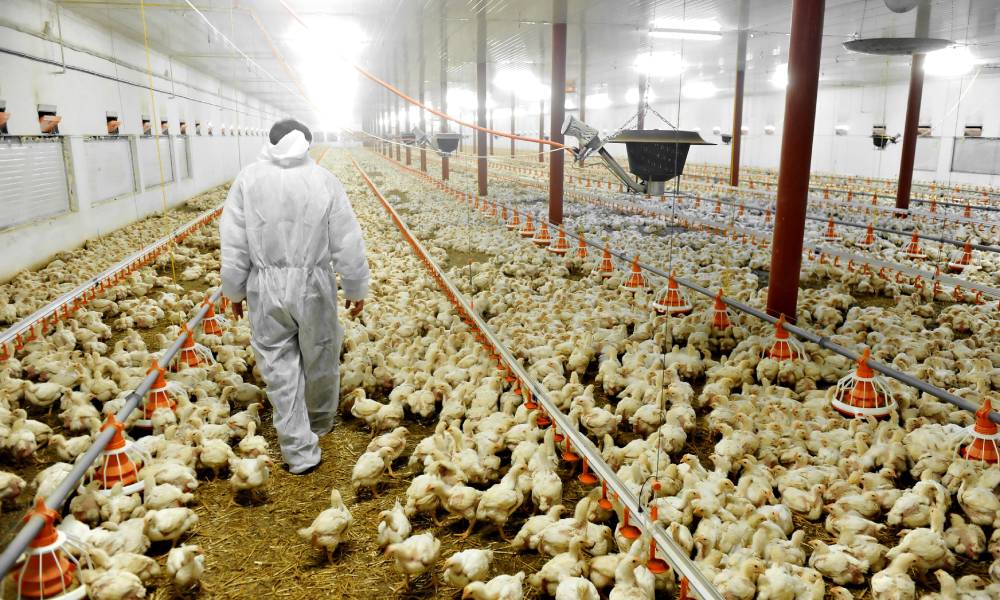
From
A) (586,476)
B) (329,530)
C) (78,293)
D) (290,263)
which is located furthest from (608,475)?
(78,293)

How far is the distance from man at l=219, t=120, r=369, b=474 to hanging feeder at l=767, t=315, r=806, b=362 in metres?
3.80

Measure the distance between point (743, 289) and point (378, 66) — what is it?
17.4 meters

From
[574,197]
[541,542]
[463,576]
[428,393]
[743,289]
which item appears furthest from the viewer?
[574,197]

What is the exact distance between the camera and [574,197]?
2178cm

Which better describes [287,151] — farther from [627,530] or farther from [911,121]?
[911,121]

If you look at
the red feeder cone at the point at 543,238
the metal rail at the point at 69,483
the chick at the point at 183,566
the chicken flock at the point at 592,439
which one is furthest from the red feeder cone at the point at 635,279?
the chick at the point at 183,566

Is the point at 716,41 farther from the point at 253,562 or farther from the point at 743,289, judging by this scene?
the point at 253,562

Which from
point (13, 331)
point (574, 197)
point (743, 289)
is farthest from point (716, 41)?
point (13, 331)

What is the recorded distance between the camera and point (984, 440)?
165 inches

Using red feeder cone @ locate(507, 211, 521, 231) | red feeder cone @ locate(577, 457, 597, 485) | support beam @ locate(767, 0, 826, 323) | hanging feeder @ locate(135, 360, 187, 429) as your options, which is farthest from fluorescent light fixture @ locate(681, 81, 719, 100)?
hanging feeder @ locate(135, 360, 187, 429)

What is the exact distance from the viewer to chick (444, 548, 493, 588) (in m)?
3.10

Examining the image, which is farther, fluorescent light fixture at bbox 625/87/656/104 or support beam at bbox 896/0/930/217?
fluorescent light fixture at bbox 625/87/656/104

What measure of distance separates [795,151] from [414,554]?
17.8ft

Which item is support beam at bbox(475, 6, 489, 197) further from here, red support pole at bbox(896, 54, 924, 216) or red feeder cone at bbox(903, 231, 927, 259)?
red feeder cone at bbox(903, 231, 927, 259)
